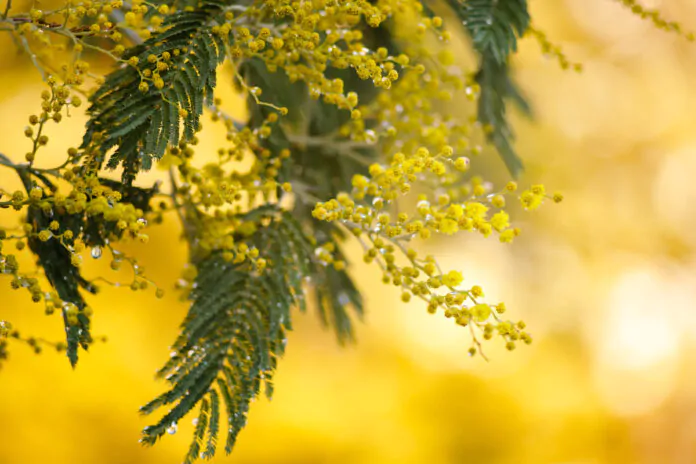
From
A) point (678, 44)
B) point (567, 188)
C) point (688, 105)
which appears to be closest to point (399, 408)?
point (567, 188)

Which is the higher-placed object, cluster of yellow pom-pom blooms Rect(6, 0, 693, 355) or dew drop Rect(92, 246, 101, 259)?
cluster of yellow pom-pom blooms Rect(6, 0, 693, 355)

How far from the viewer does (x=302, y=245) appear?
443mm

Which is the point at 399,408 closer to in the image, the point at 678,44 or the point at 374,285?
the point at 374,285

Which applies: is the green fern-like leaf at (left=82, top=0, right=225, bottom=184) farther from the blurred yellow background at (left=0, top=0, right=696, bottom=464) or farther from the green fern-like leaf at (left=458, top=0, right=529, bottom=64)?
the blurred yellow background at (left=0, top=0, right=696, bottom=464)

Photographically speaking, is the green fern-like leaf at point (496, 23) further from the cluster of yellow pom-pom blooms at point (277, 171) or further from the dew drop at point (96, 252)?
the dew drop at point (96, 252)

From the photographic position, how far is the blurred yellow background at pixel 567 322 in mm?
1336

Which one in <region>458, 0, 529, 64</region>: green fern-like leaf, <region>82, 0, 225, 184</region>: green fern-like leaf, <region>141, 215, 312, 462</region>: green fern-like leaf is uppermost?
<region>458, 0, 529, 64</region>: green fern-like leaf

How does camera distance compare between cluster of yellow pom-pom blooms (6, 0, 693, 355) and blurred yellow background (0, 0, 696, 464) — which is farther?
blurred yellow background (0, 0, 696, 464)

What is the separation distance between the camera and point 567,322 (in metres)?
1.56

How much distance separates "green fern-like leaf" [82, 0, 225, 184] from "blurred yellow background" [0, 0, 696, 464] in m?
0.85

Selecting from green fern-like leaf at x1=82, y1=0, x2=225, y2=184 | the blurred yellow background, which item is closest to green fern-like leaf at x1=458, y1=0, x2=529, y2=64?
green fern-like leaf at x1=82, y1=0, x2=225, y2=184

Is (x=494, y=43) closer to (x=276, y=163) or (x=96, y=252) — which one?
(x=276, y=163)

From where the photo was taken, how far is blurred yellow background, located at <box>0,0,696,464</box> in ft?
4.38

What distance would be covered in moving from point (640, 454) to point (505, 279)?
554 mm
